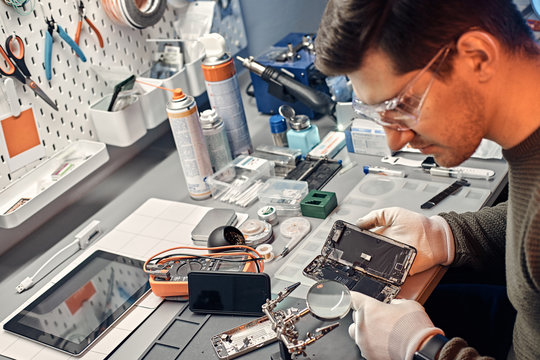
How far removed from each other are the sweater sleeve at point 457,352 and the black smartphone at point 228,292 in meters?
0.37

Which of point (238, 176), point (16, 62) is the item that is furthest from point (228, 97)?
point (16, 62)

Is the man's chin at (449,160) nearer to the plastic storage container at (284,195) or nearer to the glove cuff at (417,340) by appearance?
the glove cuff at (417,340)

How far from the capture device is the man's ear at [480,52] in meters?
0.90

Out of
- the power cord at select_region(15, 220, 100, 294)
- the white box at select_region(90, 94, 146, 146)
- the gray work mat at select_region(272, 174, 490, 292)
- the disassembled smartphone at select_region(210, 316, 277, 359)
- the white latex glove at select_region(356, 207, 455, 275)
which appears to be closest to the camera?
the disassembled smartphone at select_region(210, 316, 277, 359)

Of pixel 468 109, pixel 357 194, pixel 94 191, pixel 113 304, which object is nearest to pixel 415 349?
pixel 468 109

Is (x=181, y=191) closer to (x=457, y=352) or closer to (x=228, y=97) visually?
(x=228, y=97)

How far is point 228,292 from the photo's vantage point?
1.27 meters

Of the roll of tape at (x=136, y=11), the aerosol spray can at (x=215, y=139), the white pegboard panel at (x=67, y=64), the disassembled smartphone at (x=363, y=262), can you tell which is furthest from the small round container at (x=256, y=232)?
the roll of tape at (x=136, y=11)

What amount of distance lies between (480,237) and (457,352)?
353 millimetres

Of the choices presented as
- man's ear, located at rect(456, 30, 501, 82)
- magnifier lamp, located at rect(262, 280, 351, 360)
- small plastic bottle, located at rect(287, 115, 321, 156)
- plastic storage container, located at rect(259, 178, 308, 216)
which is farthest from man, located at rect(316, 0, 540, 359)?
small plastic bottle, located at rect(287, 115, 321, 156)

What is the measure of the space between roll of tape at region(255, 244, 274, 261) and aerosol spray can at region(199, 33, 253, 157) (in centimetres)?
48

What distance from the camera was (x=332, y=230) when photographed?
1368 millimetres

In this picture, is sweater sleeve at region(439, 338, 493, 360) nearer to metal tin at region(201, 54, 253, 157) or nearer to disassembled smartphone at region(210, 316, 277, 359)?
disassembled smartphone at region(210, 316, 277, 359)

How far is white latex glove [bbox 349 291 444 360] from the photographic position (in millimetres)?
1121
